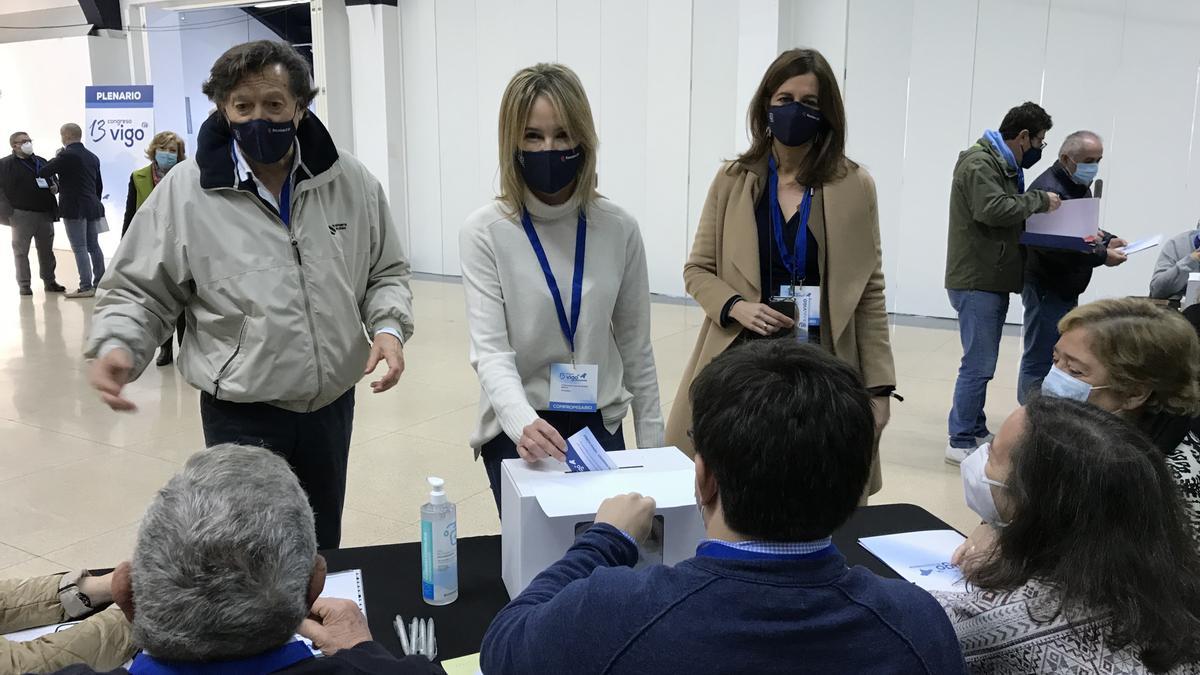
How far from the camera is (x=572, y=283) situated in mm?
2006

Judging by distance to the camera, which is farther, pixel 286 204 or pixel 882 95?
pixel 882 95

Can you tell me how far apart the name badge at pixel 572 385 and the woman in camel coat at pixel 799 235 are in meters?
0.37

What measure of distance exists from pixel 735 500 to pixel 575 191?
115cm

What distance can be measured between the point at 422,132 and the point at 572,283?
863cm

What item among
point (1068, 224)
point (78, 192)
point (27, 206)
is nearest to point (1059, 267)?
point (1068, 224)

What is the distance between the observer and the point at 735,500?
102 cm

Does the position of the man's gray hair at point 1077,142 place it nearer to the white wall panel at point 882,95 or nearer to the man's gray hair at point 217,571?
the white wall panel at point 882,95

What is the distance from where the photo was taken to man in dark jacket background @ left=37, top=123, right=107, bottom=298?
9117 mm

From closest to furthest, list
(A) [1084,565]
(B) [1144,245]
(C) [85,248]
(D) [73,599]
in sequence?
1. (A) [1084,565]
2. (D) [73,599]
3. (B) [1144,245]
4. (C) [85,248]

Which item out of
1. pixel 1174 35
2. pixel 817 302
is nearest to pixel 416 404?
pixel 817 302

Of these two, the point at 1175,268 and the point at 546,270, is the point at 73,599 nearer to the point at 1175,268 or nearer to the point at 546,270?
the point at 546,270

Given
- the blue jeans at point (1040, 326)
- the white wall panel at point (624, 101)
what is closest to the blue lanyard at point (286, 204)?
the blue jeans at point (1040, 326)

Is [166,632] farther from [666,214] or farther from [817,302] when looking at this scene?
[666,214]

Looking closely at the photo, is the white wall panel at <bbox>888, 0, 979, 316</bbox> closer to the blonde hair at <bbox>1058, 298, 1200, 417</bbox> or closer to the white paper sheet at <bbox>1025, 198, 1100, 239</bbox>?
the white paper sheet at <bbox>1025, 198, 1100, 239</bbox>
